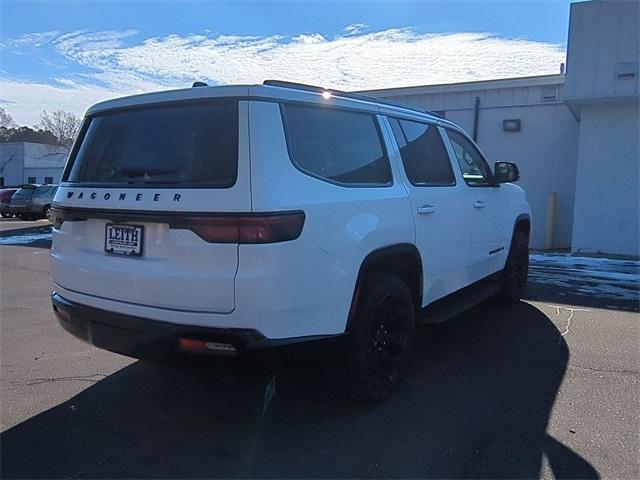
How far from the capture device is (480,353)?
476 cm

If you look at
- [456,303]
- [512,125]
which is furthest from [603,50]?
[456,303]

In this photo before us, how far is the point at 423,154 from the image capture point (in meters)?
4.36

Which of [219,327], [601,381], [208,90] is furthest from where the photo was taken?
[601,381]

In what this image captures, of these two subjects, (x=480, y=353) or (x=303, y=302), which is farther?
(x=480, y=353)

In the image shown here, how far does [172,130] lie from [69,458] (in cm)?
191

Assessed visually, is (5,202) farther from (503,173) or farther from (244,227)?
(244,227)

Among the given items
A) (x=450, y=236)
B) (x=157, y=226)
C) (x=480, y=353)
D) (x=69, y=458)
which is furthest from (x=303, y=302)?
(x=480, y=353)

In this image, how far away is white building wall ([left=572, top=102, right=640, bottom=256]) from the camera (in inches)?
436

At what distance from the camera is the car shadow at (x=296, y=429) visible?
2.91 metres

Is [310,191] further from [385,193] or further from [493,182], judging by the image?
[493,182]

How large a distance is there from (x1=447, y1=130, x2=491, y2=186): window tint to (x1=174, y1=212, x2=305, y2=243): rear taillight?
101 inches

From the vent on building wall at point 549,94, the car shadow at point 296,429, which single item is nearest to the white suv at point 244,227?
the car shadow at point 296,429

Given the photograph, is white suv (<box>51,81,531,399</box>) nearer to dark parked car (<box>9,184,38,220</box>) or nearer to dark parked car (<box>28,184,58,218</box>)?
dark parked car (<box>28,184,58,218</box>)

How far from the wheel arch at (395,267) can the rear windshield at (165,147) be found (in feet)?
3.31
